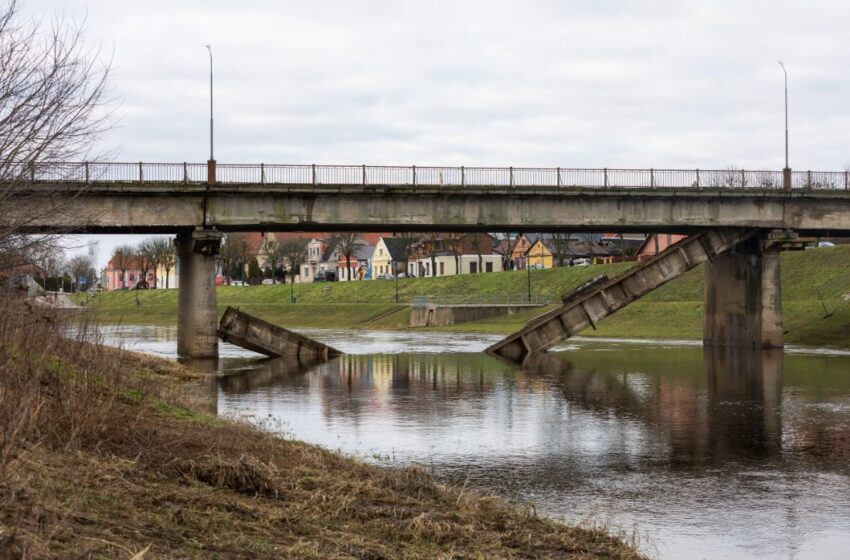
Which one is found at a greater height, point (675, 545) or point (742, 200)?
point (742, 200)

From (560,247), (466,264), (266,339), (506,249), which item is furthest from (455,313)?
(506,249)

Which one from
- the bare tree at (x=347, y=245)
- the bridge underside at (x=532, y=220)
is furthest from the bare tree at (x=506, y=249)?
the bridge underside at (x=532, y=220)

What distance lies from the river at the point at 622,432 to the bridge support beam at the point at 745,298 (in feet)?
22.1

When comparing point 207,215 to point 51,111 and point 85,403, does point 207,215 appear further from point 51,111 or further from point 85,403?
point 85,403

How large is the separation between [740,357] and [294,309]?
75574 millimetres

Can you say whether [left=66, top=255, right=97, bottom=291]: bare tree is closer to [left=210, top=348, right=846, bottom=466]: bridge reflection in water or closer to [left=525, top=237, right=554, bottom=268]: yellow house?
[left=210, top=348, right=846, bottom=466]: bridge reflection in water

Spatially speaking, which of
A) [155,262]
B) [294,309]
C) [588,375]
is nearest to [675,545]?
[588,375]

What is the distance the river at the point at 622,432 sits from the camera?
1541 centimetres

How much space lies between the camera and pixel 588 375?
4191cm

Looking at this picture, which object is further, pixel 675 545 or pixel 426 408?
pixel 426 408

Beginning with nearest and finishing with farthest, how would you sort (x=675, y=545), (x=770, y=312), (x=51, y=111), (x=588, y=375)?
(x=675, y=545) < (x=51, y=111) < (x=588, y=375) < (x=770, y=312)

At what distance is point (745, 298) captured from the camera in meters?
57.9

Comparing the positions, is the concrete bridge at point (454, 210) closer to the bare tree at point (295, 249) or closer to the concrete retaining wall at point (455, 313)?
the concrete retaining wall at point (455, 313)

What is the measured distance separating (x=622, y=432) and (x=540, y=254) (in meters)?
151
